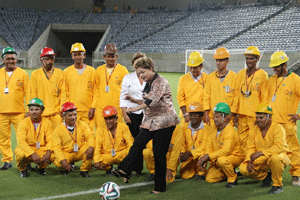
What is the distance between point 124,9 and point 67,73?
127ft

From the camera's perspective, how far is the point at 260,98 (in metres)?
6.23

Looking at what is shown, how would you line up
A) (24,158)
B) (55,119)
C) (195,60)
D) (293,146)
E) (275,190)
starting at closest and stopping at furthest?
(275,190) < (293,146) < (24,158) < (195,60) < (55,119)

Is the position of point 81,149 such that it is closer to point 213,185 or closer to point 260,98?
point 213,185

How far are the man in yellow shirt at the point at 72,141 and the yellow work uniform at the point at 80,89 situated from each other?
0.50 meters

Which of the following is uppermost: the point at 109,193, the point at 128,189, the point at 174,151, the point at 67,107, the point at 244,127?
the point at 67,107

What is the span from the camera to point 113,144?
6117mm

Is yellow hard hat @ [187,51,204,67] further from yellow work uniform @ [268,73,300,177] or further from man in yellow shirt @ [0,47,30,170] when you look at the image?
man in yellow shirt @ [0,47,30,170]

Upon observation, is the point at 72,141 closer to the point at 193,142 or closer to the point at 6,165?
the point at 6,165

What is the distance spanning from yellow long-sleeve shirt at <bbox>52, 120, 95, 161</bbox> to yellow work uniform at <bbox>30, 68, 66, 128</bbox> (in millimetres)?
448

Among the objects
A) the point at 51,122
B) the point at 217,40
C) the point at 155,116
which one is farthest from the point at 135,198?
the point at 217,40

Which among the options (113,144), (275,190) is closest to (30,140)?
(113,144)

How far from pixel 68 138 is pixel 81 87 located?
1.05m

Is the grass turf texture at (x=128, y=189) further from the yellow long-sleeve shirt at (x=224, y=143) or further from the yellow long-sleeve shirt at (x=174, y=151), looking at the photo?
the yellow long-sleeve shirt at (x=224, y=143)

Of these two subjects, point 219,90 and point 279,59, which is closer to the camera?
point 279,59
